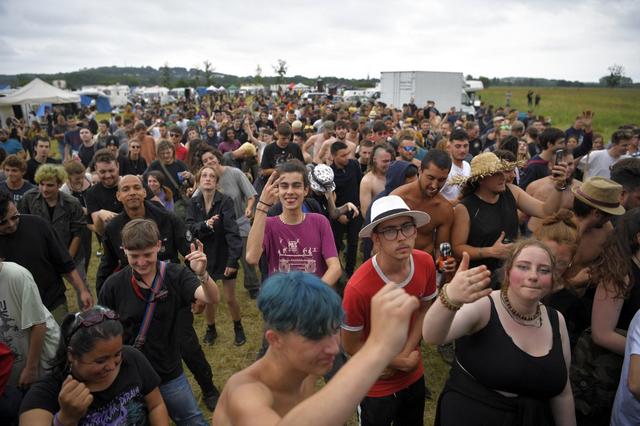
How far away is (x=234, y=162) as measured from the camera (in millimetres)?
8445

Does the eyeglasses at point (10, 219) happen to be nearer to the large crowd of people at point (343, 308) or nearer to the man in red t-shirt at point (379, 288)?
the large crowd of people at point (343, 308)

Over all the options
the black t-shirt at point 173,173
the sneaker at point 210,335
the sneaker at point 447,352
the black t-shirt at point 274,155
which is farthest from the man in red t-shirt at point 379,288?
the black t-shirt at point 274,155

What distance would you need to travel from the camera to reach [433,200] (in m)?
3.93

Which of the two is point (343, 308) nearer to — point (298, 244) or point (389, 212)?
point (389, 212)

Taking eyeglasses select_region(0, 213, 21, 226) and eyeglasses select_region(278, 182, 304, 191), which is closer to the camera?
eyeglasses select_region(0, 213, 21, 226)

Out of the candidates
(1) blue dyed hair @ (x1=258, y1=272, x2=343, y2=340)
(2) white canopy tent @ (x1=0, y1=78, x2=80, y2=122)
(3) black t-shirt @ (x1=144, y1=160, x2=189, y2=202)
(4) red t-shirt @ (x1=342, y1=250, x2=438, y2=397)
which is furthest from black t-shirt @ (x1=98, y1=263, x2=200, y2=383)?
(2) white canopy tent @ (x1=0, y1=78, x2=80, y2=122)

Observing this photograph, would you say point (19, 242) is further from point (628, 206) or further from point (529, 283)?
point (628, 206)

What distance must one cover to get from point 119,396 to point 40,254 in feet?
6.22

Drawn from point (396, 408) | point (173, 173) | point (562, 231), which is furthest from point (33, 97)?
point (562, 231)

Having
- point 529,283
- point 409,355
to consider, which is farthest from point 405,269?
point 529,283

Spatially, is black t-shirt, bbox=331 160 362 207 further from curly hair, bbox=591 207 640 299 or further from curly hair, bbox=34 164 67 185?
curly hair, bbox=591 207 640 299

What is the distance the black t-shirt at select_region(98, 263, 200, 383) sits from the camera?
2.83 meters

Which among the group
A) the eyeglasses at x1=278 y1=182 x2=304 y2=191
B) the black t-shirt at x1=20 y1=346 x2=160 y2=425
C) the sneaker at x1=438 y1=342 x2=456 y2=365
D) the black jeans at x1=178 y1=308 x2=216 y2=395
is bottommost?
the sneaker at x1=438 y1=342 x2=456 y2=365

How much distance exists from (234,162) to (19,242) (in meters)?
5.32
